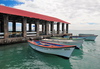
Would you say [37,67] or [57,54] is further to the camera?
[57,54]

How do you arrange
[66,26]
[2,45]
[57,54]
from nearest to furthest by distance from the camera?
[57,54], [2,45], [66,26]

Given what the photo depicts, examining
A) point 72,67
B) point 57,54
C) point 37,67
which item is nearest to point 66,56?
point 57,54

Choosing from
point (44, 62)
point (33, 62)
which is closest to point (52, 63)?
point (44, 62)

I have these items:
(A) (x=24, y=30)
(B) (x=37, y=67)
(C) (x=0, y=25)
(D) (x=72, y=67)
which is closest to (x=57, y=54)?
(D) (x=72, y=67)

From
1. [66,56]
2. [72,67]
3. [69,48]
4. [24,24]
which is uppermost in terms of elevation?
[24,24]

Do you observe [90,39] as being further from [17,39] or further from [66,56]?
[17,39]

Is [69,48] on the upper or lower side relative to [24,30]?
lower

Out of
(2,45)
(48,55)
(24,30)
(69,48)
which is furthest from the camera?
(24,30)

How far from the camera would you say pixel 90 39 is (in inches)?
895

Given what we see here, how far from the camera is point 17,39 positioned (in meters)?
13.3

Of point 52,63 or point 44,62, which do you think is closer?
point 52,63

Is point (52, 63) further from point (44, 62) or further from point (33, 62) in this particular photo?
point (33, 62)

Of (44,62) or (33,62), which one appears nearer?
(33,62)

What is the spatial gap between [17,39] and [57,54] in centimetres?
889
